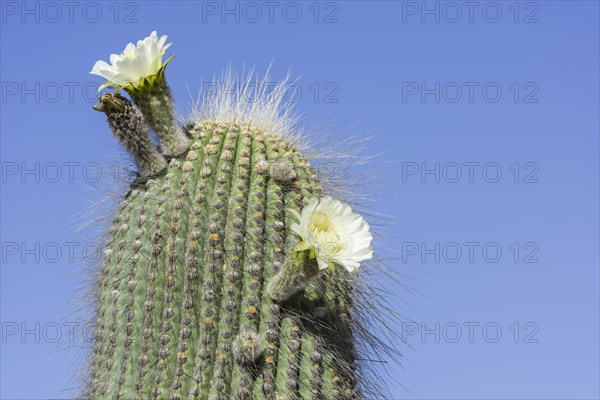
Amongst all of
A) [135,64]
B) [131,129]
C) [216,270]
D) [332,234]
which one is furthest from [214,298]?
[135,64]

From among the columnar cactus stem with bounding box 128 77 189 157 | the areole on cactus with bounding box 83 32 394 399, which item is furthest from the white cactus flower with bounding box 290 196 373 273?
the columnar cactus stem with bounding box 128 77 189 157

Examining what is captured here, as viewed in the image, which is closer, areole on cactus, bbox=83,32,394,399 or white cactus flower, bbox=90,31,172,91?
areole on cactus, bbox=83,32,394,399

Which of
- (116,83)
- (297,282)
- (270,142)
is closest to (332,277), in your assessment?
(297,282)

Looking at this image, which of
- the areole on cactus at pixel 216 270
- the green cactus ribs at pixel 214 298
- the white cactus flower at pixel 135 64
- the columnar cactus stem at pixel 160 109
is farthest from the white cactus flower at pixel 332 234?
the white cactus flower at pixel 135 64

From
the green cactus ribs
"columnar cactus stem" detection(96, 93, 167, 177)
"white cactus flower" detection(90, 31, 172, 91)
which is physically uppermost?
"white cactus flower" detection(90, 31, 172, 91)

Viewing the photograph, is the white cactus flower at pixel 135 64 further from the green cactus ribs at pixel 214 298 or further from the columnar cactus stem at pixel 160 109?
the green cactus ribs at pixel 214 298

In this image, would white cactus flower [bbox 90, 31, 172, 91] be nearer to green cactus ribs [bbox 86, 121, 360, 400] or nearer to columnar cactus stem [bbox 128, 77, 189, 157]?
columnar cactus stem [bbox 128, 77, 189, 157]

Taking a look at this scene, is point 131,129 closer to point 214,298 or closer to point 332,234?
point 214,298

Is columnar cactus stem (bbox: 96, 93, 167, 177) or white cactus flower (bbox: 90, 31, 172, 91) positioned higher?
white cactus flower (bbox: 90, 31, 172, 91)
